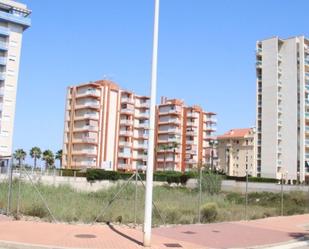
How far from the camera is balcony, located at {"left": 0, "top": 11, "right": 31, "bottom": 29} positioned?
74100 millimetres

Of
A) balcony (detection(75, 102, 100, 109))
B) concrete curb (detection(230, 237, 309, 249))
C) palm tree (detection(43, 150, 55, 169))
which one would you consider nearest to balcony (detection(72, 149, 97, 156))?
balcony (detection(75, 102, 100, 109))

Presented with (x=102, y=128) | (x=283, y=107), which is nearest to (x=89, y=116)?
(x=102, y=128)

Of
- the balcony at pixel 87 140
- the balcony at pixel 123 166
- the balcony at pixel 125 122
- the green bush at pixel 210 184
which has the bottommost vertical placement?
the green bush at pixel 210 184

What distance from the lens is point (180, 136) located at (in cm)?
12025

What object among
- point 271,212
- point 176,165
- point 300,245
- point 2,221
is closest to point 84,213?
point 2,221

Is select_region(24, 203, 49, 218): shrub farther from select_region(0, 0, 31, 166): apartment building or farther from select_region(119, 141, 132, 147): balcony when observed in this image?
select_region(119, 141, 132, 147): balcony

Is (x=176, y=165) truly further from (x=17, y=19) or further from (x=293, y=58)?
(x=17, y=19)

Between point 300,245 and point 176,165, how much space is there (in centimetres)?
10242

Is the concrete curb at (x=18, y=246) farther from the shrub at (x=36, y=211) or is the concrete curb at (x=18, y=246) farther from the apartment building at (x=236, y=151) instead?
the apartment building at (x=236, y=151)

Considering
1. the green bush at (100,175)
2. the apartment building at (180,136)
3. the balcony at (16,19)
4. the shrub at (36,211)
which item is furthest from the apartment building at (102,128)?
the shrub at (36,211)

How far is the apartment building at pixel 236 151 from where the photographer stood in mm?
130000

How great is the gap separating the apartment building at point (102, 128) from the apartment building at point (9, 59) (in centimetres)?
2512

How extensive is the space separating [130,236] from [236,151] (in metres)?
123

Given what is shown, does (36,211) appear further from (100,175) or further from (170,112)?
(170,112)
